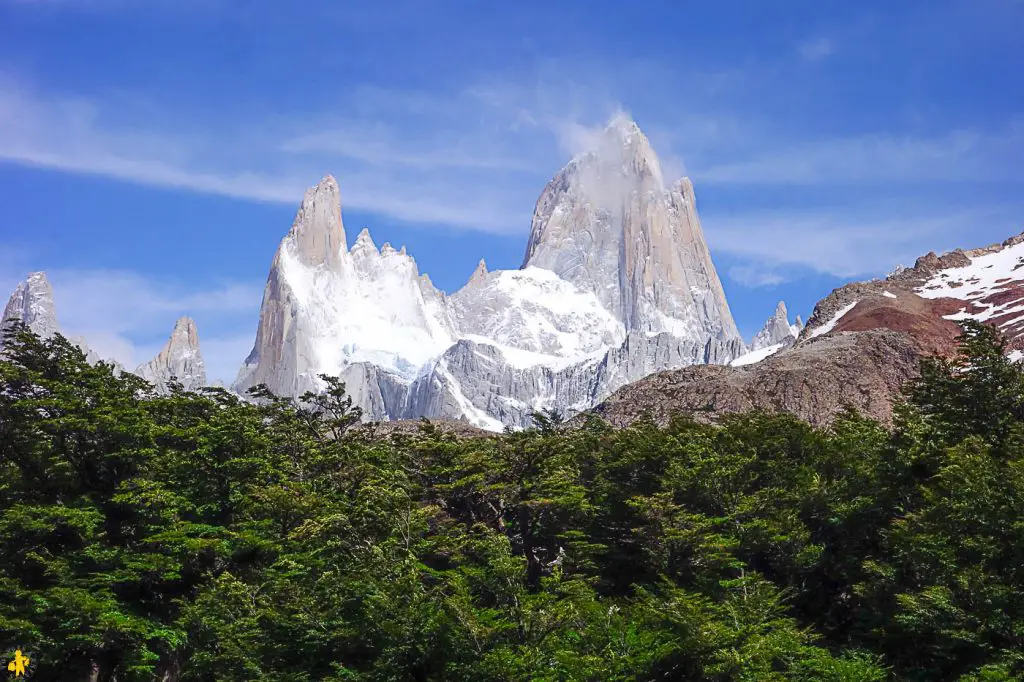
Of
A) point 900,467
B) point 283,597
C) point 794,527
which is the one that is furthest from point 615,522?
point 283,597

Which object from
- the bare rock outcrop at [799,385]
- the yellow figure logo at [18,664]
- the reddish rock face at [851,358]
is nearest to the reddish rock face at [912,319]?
the reddish rock face at [851,358]

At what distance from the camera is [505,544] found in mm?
36781

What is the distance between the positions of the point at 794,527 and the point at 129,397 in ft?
100

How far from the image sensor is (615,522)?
46188mm

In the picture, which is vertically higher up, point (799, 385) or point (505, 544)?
point (799, 385)

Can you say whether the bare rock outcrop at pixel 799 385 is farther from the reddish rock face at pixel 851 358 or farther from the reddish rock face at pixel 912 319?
the reddish rock face at pixel 912 319

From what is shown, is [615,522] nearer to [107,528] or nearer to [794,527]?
[794,527]

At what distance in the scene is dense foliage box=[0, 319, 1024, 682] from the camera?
3394 cm

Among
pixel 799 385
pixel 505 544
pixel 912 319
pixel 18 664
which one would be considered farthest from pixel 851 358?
pixel 18 664

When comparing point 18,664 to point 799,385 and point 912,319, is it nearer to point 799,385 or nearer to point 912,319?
point 799,385

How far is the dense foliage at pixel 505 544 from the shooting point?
33.9m

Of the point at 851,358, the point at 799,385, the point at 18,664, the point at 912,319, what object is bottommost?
the point at 18,664

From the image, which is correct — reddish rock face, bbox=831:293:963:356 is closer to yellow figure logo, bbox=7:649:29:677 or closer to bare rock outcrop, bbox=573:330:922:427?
bare rock outcrop, bbox=573:330:922:427

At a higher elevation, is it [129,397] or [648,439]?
[129,397]
